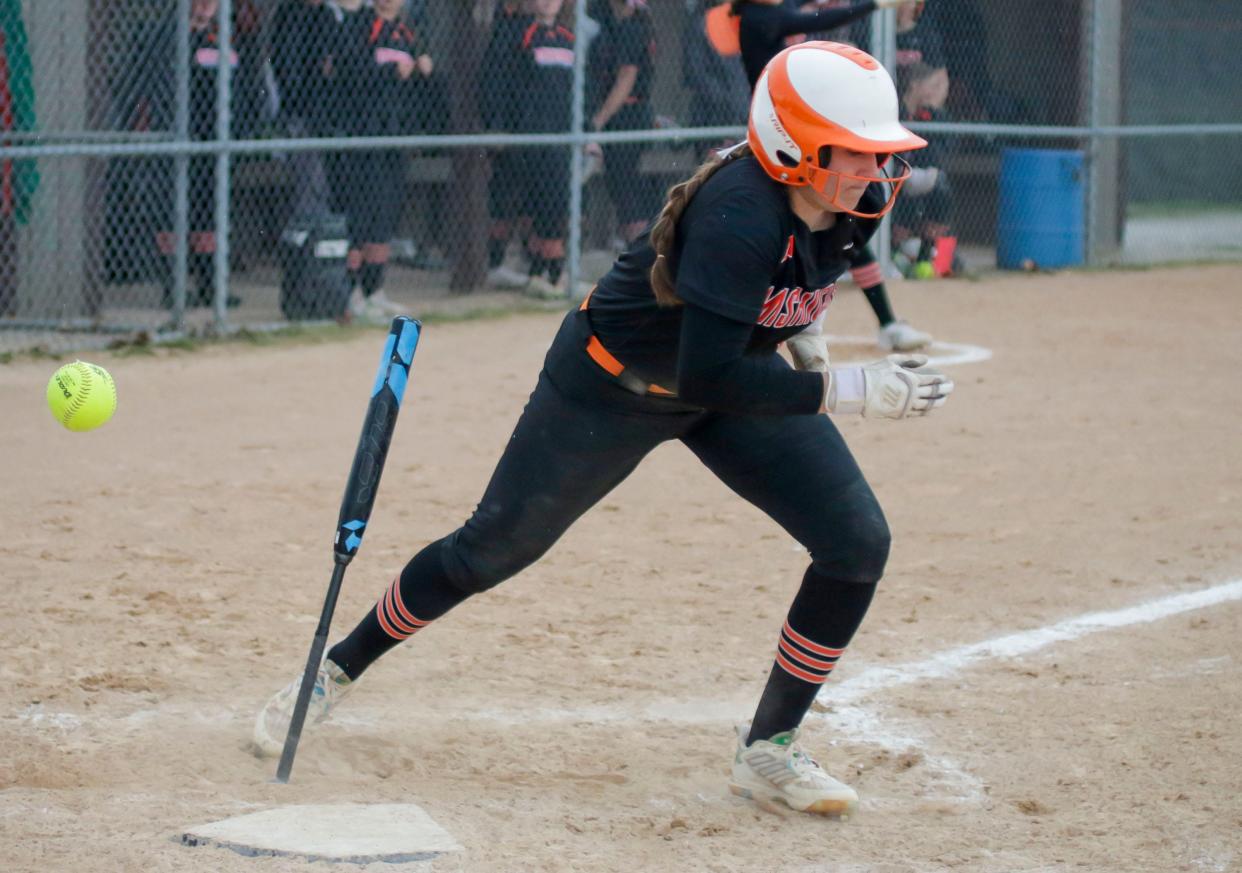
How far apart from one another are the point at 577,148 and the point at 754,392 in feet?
25.2

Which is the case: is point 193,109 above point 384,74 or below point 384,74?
below

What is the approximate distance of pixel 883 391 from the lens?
3.48 metres

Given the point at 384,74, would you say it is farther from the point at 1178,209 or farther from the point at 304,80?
the point at 1178,209

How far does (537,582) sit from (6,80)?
5999 mm

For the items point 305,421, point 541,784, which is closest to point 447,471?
point 305,421

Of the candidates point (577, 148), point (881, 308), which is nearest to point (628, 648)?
point (881, 308)

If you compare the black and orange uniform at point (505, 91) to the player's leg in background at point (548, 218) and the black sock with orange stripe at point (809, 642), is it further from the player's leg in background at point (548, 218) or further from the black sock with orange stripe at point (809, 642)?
the black sock with orange stripe at point (809, 642)

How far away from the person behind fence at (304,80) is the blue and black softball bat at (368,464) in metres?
6.09

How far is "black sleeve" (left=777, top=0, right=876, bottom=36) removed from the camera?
26.8ft

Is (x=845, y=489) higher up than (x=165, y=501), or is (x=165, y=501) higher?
(x=845, y=489)

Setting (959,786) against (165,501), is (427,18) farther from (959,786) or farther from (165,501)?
(959,786)

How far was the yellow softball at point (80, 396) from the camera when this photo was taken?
448 centimetres

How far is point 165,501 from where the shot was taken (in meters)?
6.27

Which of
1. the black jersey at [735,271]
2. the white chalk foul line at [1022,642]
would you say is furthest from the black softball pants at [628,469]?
the white chalk foul line at [1022,642]
